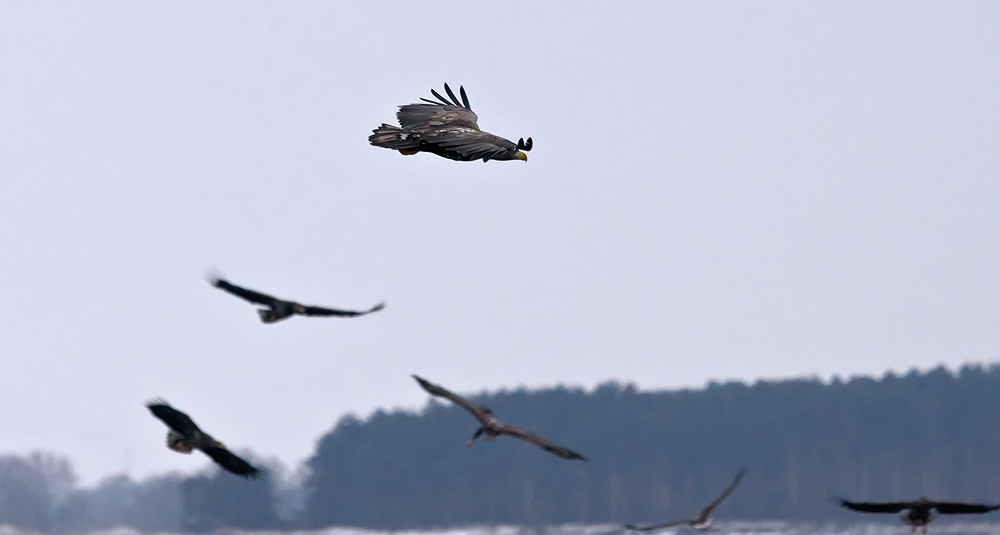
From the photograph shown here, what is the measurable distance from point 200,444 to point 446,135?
29.8 feet

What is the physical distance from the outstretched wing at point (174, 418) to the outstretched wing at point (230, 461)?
499 mm

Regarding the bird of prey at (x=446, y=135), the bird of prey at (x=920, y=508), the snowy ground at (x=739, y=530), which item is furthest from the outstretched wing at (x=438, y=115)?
the snowy ground at (x=739, y=530)

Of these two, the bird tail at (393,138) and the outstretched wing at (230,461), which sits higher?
the bird tail at (393,138)

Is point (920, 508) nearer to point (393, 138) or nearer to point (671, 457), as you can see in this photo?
point (393, 138)

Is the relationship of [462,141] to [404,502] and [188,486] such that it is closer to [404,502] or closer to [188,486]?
[188,486]

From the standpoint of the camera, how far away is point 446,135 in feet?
69.6

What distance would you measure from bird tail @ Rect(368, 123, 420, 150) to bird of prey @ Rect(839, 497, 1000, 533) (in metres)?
11.1

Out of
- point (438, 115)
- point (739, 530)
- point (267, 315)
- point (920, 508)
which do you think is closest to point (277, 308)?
point (267, 315)

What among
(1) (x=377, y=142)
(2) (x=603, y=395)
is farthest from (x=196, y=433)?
(2) (x=603, y=395)

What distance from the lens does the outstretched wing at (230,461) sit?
2733cm

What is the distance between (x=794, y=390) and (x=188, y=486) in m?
53.5

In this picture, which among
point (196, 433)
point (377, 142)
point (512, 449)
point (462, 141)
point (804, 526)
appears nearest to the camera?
point (462, 141)

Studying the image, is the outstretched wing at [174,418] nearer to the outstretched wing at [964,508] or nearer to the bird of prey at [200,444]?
the bird of prey at [200,444]

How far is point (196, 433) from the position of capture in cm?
2730
